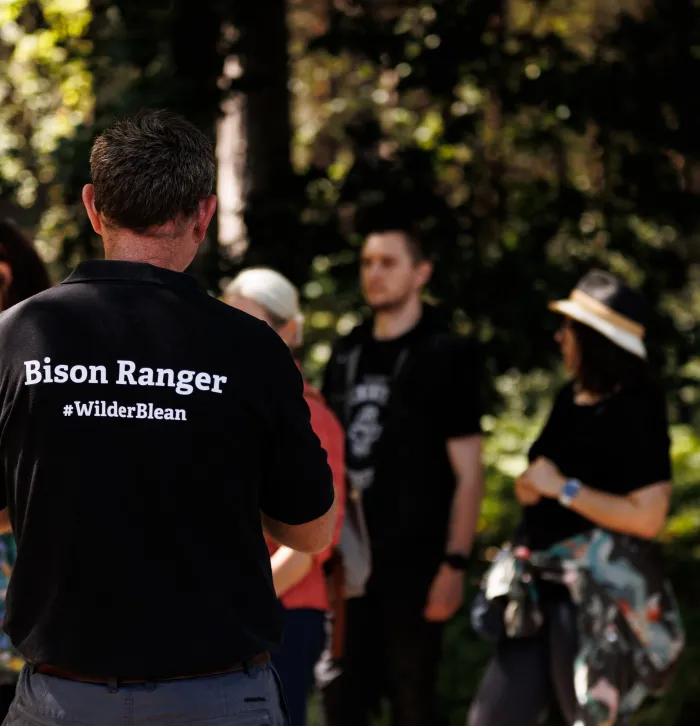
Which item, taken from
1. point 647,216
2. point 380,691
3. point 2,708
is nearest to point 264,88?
point 647,216

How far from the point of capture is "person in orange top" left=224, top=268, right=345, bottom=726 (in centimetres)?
354

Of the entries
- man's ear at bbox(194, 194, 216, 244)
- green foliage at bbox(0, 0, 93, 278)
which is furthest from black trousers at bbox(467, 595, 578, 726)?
green foliage at bbox(0, 0, 93, 278)

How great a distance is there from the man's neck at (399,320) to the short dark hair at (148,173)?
101 inches

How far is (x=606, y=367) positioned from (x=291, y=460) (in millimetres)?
2135

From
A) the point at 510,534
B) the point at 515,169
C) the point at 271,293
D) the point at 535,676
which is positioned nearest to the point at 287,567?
the point at 271,293

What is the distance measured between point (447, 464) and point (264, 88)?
7.29 ft

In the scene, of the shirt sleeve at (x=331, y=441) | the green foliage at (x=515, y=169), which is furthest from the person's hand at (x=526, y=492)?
the green foliage at (x=515, y=169)

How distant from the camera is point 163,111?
7.80ft

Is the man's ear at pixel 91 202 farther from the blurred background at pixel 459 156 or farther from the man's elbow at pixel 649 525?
the blurred background at pixel 459 156

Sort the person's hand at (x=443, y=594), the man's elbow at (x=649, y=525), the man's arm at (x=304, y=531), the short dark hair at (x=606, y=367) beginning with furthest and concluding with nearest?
the person's hand at (x=443, y=594), the short dark hair at (x=606, y=367), the man's elbow at (x=649, y=525), the man's arm at (x=304, y=531)

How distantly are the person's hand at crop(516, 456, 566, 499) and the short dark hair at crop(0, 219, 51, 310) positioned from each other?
1.67 meters

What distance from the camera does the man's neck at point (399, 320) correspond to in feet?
15.8

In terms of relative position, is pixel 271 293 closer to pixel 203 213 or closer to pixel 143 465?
pixel 203 213

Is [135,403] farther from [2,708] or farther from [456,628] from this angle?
[456,628]
